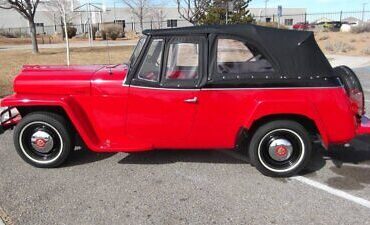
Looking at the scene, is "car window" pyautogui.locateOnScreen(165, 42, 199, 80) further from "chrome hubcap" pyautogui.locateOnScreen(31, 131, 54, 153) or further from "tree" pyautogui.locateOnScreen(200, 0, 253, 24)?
"tree" pyautogui.locateOnScreen(200, 0, 253, 24)

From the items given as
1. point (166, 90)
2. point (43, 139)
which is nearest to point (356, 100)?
point (166, 90)

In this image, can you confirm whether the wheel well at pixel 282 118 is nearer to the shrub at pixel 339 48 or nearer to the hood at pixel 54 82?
the hood at pixel 54 82

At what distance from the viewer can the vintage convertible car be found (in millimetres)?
4340

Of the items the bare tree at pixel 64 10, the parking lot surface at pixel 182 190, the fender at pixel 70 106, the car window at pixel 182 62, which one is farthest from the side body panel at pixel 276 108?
the bare tree at pixel 64 10

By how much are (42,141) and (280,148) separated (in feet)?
8.87

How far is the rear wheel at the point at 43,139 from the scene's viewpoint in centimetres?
467

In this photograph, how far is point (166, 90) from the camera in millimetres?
4426

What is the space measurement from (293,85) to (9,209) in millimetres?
3066

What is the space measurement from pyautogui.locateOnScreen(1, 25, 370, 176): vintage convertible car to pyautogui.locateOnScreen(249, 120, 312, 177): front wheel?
1 cm

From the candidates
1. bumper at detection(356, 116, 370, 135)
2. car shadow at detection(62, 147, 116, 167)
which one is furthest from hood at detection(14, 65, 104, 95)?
bumper at detection(356, 116, 370, 135)

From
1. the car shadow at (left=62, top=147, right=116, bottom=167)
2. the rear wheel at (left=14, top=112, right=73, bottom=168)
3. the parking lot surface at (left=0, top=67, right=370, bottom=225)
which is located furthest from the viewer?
the car shadow at (left=62, top=147, right=116, bottom=167)

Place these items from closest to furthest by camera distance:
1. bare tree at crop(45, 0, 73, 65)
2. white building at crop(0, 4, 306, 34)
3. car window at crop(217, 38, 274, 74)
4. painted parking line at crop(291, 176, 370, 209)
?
1. painted parking line at crop(291, 176, 370, 209)
2. car window at crop(217, 38, 274, 74)
3. bare tree at crop(45, 0, 73, 65)
4. white building at crop(0, 4, 306, 34)

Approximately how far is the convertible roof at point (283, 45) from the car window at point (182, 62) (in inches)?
6.0

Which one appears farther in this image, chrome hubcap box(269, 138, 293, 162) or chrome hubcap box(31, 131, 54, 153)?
chrome hubcap box(31, 131, 54, 153)
